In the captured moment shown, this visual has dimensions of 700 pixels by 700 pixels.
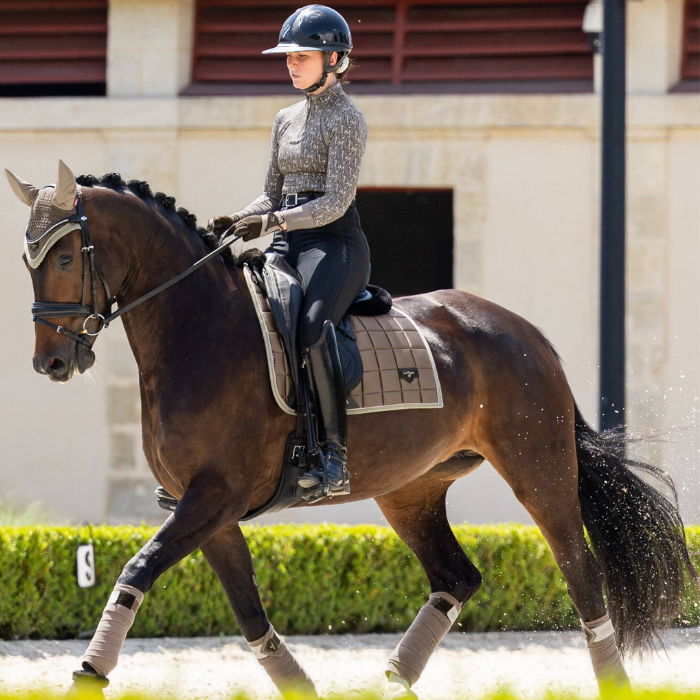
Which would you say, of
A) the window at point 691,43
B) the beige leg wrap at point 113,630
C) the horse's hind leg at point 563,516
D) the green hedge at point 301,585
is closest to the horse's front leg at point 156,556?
the beige leg wrap at point 113,630

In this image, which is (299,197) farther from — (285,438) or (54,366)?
(54,366)

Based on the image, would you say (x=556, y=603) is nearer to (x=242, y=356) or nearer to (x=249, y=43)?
(x=242, y=356)

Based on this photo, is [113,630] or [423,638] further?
[423,638]

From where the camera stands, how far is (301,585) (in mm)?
6672

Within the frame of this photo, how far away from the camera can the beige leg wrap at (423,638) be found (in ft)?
15.1

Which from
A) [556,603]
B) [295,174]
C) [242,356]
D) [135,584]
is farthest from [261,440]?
[556,603]

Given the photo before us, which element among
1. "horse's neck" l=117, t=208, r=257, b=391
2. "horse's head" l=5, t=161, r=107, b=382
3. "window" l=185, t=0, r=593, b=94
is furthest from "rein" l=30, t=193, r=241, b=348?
"window" l=185, t=0, r=593, b=94

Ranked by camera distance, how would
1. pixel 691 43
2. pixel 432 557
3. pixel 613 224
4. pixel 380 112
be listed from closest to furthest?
1. pixel 432 557
2. pixel 613 224
3. pixel 380 112
4. pixel 691 43

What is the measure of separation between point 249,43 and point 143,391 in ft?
22.1

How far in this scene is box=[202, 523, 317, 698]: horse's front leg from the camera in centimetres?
420

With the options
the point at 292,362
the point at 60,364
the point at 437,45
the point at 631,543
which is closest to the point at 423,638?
the point at 631,543

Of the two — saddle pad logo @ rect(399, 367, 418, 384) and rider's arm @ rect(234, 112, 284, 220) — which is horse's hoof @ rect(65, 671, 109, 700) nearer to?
saddle pad logo @ rect(399, 367, 418, 384)

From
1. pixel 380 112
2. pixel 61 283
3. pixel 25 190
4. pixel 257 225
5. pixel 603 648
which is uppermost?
pixel 380 112

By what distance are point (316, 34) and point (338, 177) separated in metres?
0.60
